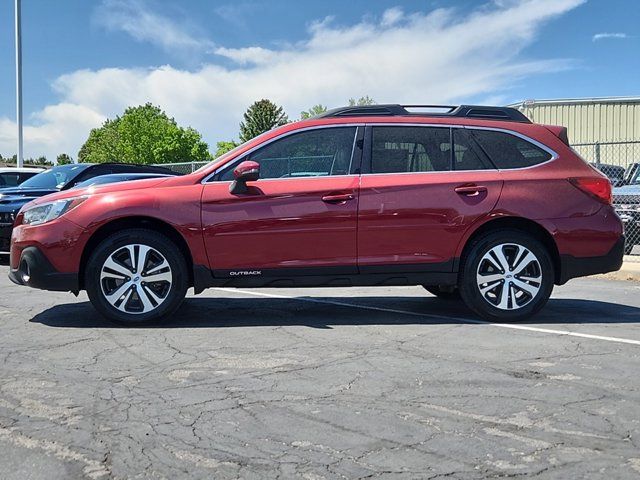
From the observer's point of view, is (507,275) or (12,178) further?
(12,178)

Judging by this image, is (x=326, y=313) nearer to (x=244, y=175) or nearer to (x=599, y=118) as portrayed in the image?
(x=244, y=175)

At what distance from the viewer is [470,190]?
5.87m

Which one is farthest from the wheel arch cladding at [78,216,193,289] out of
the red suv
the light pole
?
the light pole

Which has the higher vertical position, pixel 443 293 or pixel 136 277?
pixel 136 277

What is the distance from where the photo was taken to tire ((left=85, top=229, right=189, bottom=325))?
564cm

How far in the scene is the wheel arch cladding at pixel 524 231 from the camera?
234 inches

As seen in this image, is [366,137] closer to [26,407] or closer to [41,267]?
[41,267]

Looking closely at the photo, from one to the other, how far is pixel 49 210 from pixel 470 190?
3.53 metres

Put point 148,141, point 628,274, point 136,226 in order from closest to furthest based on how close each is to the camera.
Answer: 1. point 136,226
2. point 628,274
3. point 148,141

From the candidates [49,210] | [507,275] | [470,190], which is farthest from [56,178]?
[507,275]

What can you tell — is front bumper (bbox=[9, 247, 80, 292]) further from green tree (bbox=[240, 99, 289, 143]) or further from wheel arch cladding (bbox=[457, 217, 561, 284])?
green tree (bbox=[240, 99, 289, 143])

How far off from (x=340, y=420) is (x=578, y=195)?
3.57m

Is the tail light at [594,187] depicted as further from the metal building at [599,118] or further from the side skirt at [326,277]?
the metal building at [599,118]

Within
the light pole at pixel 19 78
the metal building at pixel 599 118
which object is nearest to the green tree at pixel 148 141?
the light pole at pixel 19 78
